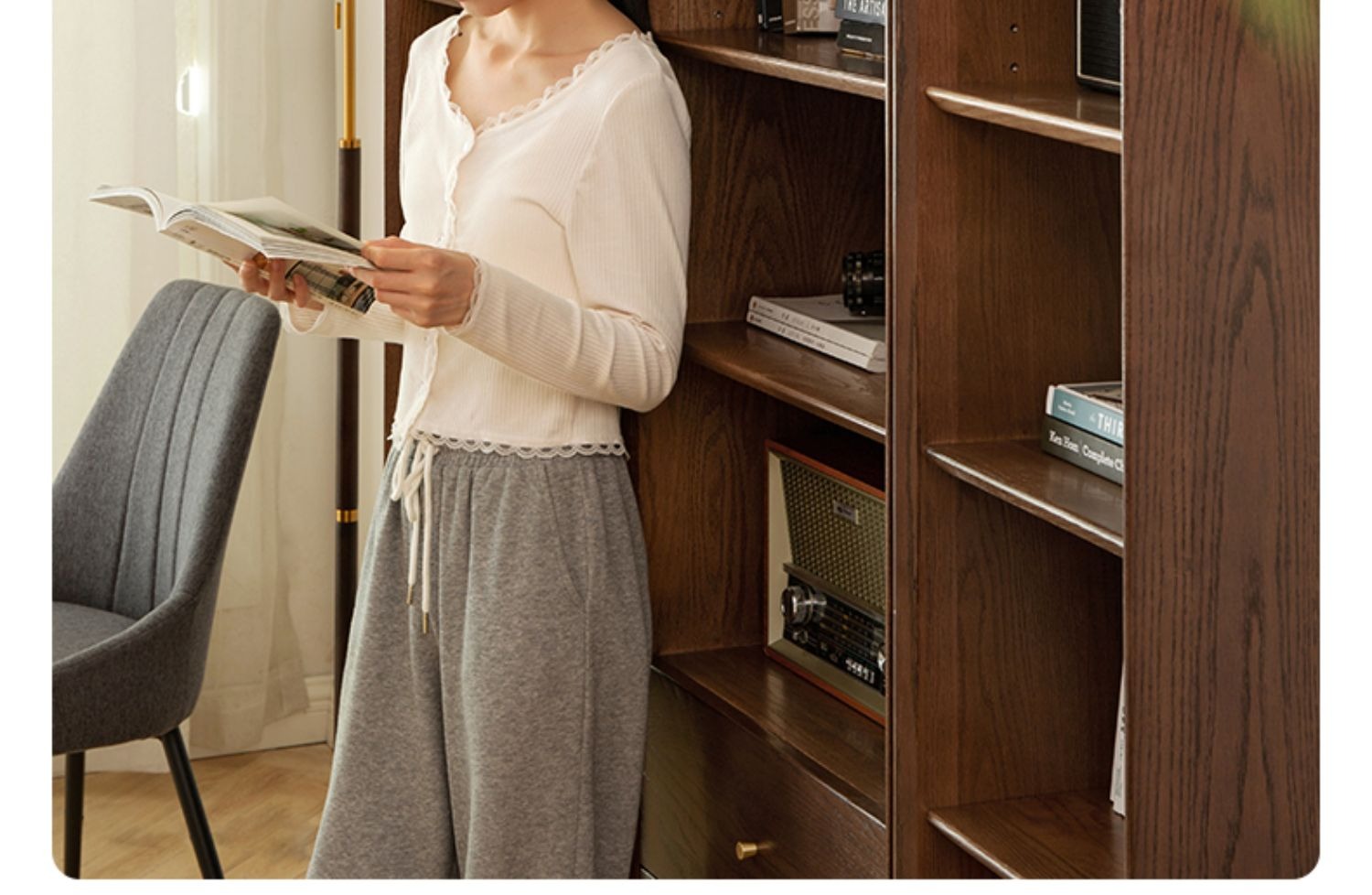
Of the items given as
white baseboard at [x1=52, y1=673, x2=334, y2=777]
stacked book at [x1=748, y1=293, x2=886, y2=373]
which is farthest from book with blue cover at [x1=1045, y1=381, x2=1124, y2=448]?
white baseboard at [x1=52, y1=673, x2=334, y2=777]

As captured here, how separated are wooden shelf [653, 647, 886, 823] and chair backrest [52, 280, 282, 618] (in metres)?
0.62

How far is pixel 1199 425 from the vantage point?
1286 millimetres

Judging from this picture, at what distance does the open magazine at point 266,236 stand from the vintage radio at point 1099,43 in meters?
0.66

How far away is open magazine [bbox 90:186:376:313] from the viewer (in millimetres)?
1636

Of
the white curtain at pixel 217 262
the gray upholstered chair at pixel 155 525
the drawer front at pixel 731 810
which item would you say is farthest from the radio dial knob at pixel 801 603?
the white curtain at pixel 217 262

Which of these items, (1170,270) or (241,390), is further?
(241,390)

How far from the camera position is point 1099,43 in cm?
147

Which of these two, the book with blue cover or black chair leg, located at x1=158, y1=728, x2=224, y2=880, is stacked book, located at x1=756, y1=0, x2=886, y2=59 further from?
black chair leg, located at x1=158, y1=728, x2=224, y2=880

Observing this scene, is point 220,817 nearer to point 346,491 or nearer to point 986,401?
point 346,491

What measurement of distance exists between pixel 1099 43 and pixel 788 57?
43 centimetres

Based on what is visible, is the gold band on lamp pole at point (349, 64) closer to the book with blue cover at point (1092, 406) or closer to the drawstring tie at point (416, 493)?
the drawstring tie at point (416, 493)

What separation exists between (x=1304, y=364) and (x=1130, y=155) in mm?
203

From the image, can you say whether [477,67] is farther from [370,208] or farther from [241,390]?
[370,208]
